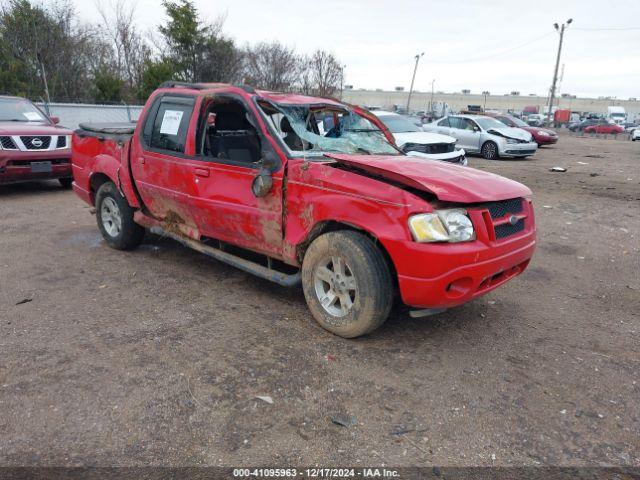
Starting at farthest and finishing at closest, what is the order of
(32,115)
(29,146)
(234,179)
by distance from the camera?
(32,115)
(29,146)
(234,179)

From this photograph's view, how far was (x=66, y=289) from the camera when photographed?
14.8 ft

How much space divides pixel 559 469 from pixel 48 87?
2392 cm

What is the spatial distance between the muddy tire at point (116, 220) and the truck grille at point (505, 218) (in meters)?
3.91

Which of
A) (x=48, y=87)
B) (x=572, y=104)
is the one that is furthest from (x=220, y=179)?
(x=572, y=104)

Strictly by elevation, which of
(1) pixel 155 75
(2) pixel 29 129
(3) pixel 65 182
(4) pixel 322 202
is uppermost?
(1) pixel 155 75

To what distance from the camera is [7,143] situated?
26.8ft

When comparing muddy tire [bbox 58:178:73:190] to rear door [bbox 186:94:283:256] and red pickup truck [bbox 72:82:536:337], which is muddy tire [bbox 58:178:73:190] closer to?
red pickup truck [bbox 72:82:536:337]

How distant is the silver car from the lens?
16.5 m

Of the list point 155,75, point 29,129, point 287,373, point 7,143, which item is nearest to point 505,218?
point 287,373

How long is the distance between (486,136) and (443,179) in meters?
14.7

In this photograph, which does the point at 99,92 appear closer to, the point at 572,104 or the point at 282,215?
the point at 282,215

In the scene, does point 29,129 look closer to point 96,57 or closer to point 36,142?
point 36,142

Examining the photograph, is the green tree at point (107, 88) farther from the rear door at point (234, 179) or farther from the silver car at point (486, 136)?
the rear door at point (234, 179)

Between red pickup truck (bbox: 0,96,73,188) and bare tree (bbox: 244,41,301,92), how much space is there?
24.9 metres
